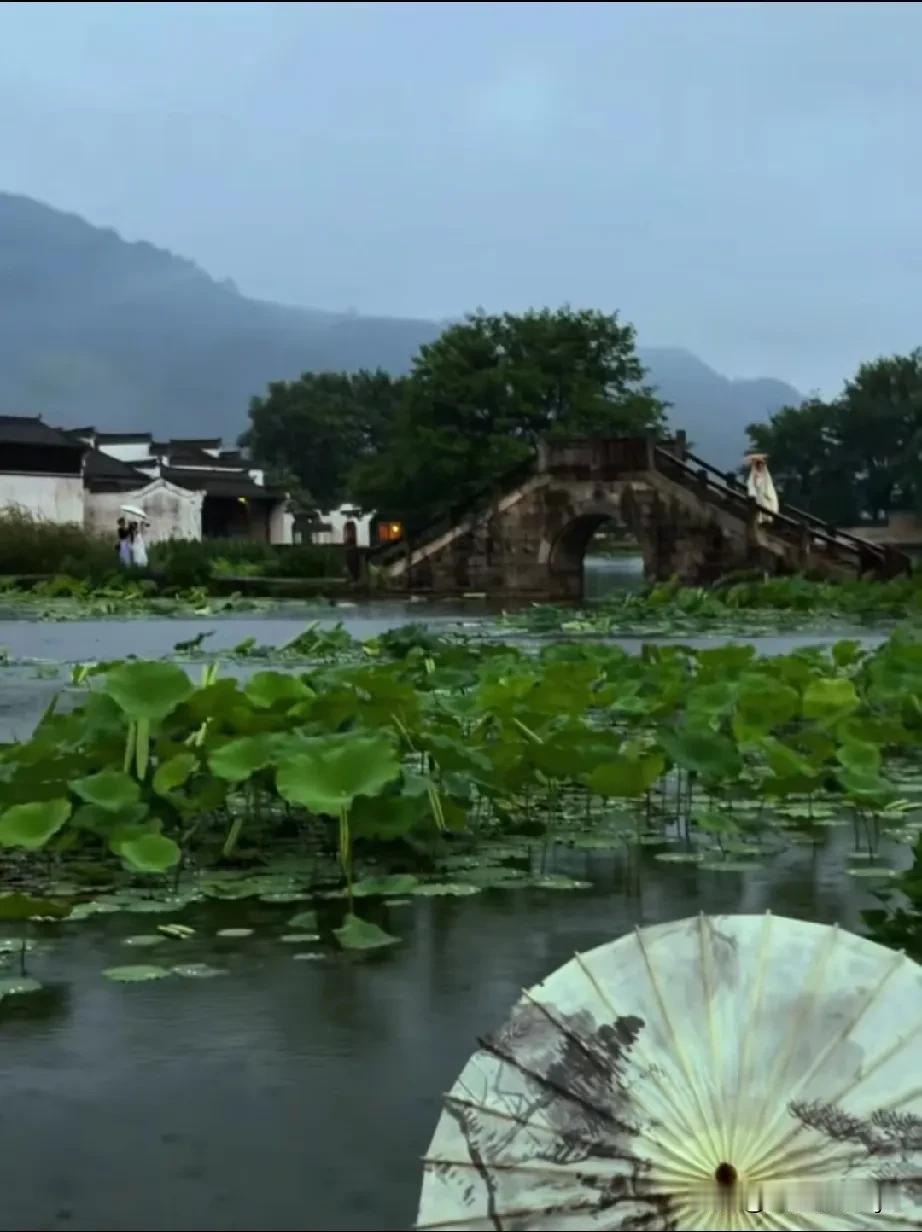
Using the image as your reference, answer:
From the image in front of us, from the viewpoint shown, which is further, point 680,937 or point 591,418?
point 591,418

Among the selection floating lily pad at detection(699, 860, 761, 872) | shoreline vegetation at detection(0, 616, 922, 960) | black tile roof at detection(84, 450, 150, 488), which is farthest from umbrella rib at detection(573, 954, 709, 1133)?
black tile roof at detection(84, 450, 150, 488)

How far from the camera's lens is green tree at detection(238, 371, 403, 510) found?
212 feet

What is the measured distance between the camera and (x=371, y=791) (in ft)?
11.6

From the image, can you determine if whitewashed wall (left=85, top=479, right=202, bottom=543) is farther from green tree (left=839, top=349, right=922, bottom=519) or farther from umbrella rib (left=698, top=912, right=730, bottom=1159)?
umbrella rib (left=698, top=912, right=730, bottom=1159)

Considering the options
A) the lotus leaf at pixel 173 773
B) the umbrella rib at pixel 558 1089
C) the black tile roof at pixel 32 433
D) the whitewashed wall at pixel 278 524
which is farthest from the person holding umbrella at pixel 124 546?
the umbrella rib at pixel 558 1089

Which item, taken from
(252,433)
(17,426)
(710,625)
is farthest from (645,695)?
(252,433)

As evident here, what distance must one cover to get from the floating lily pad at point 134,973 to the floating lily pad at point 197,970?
28 millimetres

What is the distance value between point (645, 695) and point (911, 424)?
154 ft

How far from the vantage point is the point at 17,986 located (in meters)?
3.09

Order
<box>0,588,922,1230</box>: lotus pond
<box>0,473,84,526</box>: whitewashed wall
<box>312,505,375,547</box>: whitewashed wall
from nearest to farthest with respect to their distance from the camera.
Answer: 1. <box>0,588,922,1230</box>: lotus pond
2. <box>0,473,84,526</box>: whitewashed wall
3. <box>312,505,375,547</box>: whitewashed wall

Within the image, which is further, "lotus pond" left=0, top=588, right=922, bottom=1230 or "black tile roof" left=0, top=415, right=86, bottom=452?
"black tile roof" left=0, top=415, right=86, bottom=452

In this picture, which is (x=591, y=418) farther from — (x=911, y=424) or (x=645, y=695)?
(x=645, y=695)

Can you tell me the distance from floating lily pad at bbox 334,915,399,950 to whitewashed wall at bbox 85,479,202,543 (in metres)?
39.6

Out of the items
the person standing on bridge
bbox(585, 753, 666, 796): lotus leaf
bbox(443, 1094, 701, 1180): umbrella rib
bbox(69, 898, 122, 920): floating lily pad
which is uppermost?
the person standing on bridge
